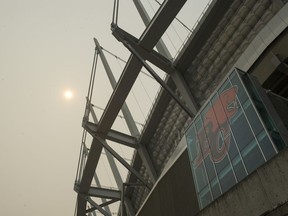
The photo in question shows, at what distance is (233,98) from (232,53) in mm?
5892

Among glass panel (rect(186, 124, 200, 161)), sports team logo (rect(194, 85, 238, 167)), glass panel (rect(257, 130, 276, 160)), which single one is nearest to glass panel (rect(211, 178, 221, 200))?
sports team logo (rect(194, 85, 238, 167))

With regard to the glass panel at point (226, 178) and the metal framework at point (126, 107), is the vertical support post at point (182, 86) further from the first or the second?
the glass panel at point (226, 178)

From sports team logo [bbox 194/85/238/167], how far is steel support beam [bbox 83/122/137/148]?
1194 cm

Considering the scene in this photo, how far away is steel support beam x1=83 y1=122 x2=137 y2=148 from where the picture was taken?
854 inches

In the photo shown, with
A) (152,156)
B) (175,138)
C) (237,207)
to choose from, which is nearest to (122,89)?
(175,138)

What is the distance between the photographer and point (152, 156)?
22.5m

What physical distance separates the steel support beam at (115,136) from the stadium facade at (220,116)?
0.08 metres

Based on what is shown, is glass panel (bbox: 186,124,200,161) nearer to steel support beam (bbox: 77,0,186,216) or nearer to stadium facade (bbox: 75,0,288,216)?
stadium facade (bbox: 75,0,288,216)

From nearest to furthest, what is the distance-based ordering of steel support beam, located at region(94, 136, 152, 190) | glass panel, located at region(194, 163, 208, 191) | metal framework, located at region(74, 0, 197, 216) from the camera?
glass panel, located at region(194, 163, 208, 191), metal framework, located at region(74, 0, 197, 216), steel support beam, located at region(94, 136, 152, 190)

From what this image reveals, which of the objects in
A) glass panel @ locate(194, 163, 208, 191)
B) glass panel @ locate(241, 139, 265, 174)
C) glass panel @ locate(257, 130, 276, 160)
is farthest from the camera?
glass panel @ locate(194, 163, 208, 191)

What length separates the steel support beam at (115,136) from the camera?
71.2 feet

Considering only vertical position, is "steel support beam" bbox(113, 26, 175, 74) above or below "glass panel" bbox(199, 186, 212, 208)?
above

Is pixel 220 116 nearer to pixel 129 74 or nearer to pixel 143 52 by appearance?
pixel 143 52

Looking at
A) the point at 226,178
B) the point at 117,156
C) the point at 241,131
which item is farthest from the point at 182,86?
the point at 226,178
